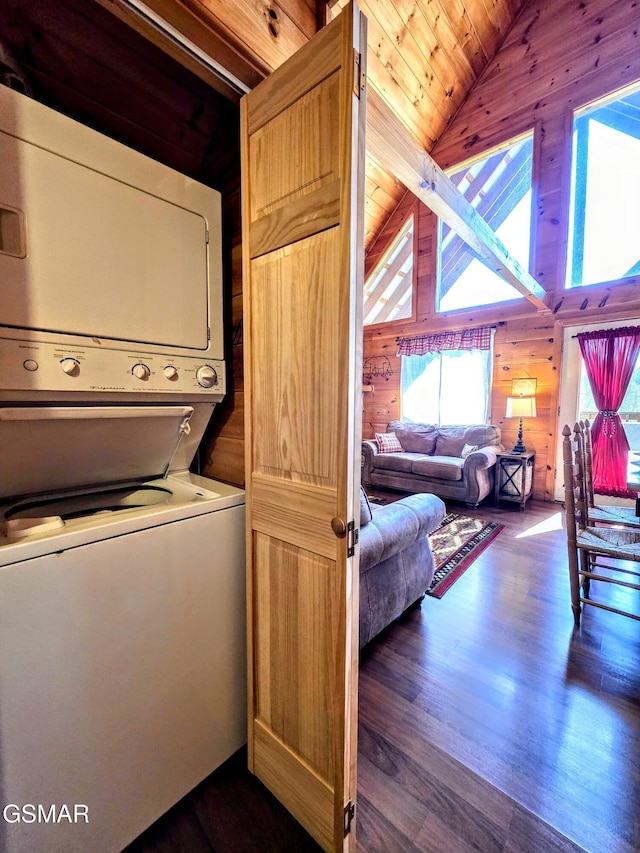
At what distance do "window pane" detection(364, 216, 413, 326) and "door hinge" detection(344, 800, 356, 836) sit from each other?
577cm

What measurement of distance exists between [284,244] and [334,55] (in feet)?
1.36

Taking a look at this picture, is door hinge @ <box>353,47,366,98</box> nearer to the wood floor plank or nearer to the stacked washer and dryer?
the stacked washer and dryer

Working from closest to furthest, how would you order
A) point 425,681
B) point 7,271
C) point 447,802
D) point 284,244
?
point 7,271 → point 284,244 → point 447,802 → point 425,681

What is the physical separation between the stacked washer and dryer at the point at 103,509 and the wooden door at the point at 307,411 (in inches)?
7.4

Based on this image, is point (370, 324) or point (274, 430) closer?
point (274, 430)

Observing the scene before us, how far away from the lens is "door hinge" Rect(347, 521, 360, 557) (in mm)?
900

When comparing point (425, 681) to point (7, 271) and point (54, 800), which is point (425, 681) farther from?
point (7, 271)

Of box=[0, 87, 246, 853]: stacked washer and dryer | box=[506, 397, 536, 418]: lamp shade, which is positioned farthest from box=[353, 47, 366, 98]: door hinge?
box=[506, 397, 536, 418]: lamp shade

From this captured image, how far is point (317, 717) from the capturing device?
1.01m

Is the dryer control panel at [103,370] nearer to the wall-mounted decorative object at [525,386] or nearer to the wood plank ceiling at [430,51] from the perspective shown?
the wood plank ceiling at [430,51]

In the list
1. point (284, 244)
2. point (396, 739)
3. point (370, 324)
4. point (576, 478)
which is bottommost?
point (396, 739)

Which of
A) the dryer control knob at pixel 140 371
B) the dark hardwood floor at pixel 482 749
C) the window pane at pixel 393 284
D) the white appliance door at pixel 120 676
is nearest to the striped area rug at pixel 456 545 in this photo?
the dark hardwood floor at pixel 482 749

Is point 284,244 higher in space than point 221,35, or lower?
lower

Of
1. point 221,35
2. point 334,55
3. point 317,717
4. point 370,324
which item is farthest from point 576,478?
point 370,324
